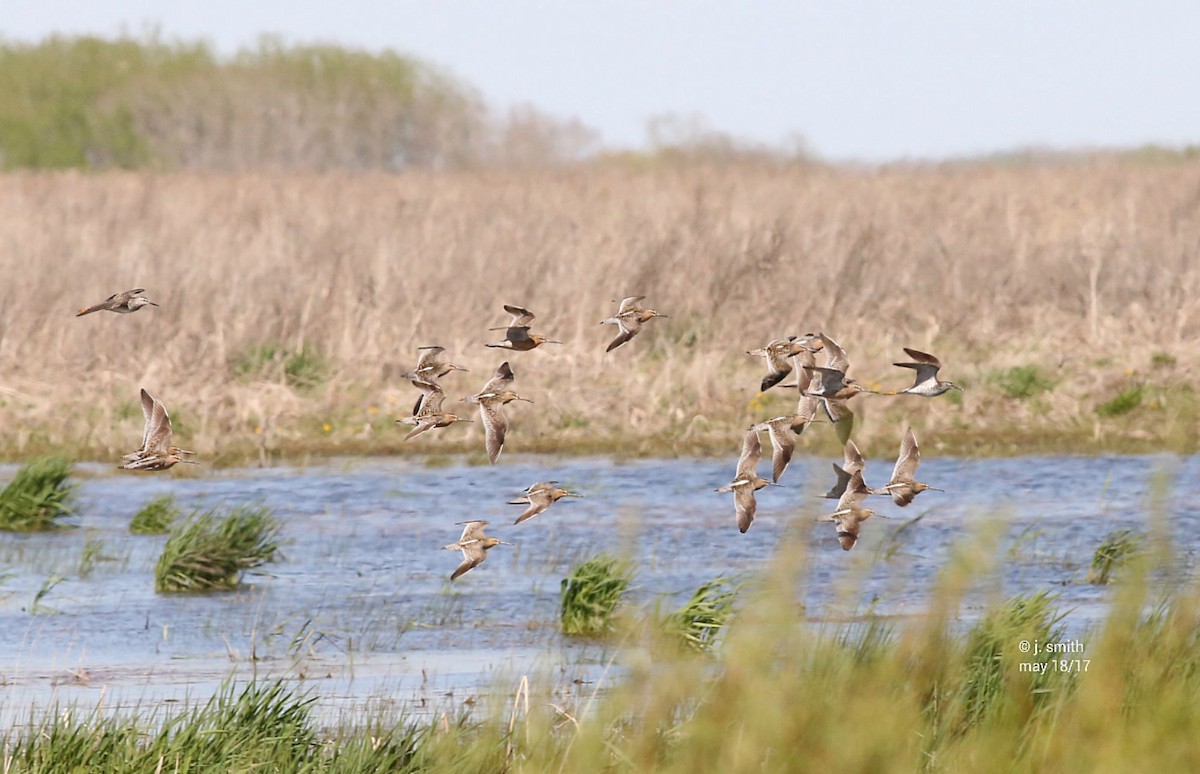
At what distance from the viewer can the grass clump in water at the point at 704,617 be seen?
9.17 m

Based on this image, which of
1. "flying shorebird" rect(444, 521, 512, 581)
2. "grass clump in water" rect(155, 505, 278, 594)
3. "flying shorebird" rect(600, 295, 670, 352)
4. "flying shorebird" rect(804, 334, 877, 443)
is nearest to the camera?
"flying shorebird" rect(804, 334, 877, 443)

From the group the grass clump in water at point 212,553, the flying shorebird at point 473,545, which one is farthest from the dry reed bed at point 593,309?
the flying shorebird at point 473,545

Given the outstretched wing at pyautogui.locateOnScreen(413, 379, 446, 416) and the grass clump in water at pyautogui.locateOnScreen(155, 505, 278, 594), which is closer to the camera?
the outstretched wing at pyautogui.locateOnScreen(413, 379, 446, 416)

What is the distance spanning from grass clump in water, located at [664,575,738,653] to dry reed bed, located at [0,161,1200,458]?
6.45 meters

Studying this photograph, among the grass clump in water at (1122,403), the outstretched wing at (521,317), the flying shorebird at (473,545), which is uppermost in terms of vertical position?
the outstretched wing at (521,317)

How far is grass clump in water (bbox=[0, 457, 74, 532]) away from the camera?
43.7ft

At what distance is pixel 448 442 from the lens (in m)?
16.9

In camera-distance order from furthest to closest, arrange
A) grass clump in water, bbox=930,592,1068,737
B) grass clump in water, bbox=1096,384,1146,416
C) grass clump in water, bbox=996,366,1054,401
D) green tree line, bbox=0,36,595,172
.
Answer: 1. green tree line, bbox=0,36,595,172
2. grass clump in water, bbox=996,366,1054,401
3. grass clump in water, bbox=1096,384,1146,416
4. grass clump in water, bbox=930,592,1068,737

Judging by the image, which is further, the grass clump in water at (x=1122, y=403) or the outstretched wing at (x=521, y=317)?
the grass clump in water at (x=1122, y=403)

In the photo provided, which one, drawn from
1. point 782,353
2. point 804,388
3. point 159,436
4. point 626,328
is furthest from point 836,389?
point 159,436

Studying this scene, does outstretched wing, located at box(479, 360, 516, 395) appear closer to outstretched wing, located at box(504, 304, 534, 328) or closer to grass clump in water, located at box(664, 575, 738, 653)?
outstretched wing, located at box(504, 304, 534, 328)

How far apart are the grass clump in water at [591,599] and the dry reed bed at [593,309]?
6269 mm

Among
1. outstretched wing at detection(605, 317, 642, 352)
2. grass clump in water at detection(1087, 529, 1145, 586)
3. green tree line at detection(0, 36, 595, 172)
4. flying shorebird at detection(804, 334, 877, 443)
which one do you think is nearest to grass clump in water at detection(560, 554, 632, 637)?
grass clump in water at detection(1087, 529, 1145, 586)

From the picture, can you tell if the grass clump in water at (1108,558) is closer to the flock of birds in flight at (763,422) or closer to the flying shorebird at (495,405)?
the flock of birds in flight at (763,422)
